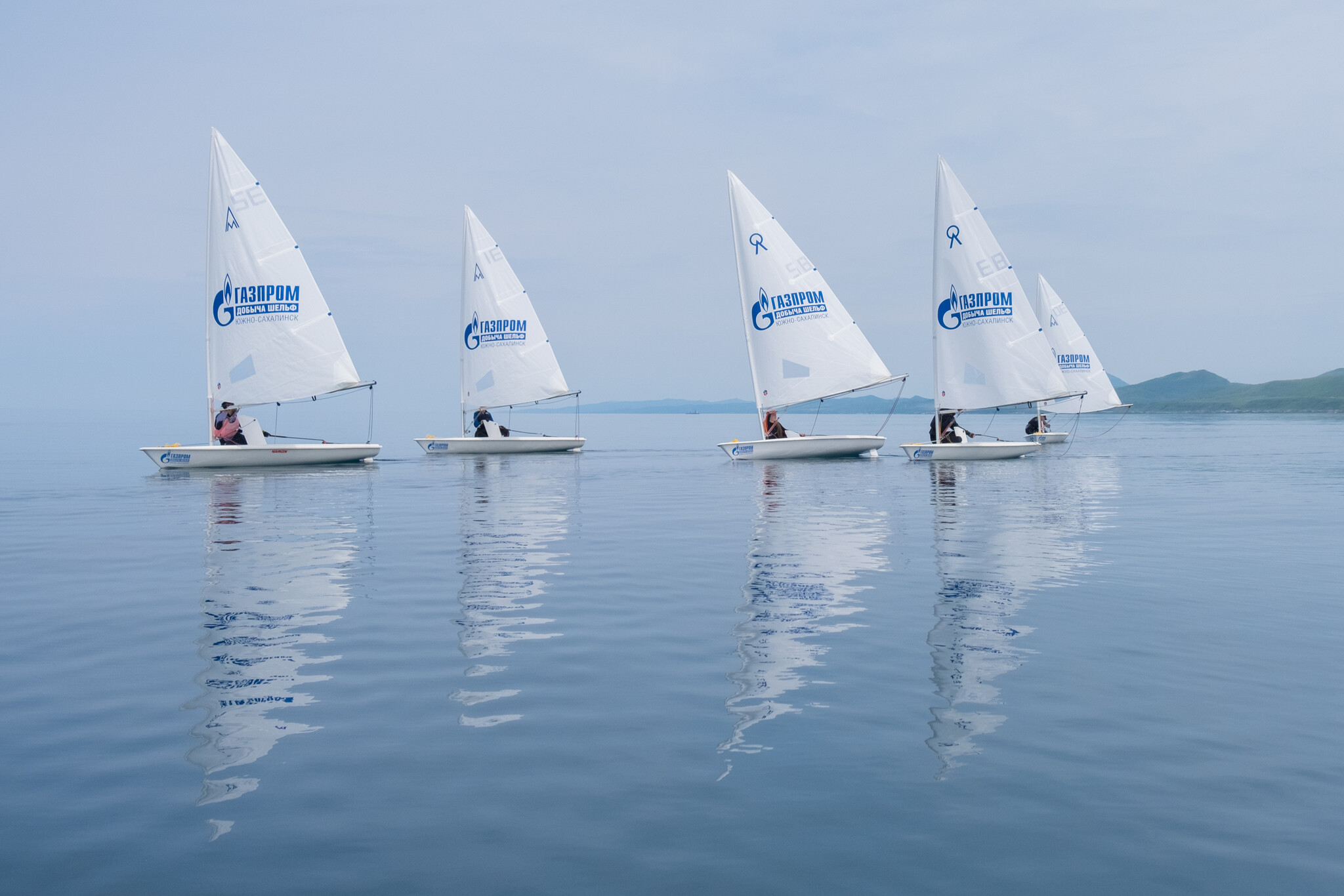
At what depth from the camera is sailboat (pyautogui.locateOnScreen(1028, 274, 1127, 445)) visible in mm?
75188

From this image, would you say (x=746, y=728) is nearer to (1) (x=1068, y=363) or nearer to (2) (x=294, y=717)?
(2) (x=294, y=717)

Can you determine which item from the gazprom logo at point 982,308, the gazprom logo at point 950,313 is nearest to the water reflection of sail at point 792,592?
the gazprom logo at point 950,313

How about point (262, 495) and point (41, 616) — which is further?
point (262, 495)

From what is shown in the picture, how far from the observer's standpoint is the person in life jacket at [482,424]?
51906mm

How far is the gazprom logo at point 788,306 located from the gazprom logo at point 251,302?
20091 millimetres

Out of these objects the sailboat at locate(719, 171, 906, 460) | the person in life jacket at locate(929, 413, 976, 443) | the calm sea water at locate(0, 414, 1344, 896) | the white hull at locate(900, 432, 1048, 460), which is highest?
the sailboat at locate(719, 171, 906, 460)

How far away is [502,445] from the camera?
50.6m

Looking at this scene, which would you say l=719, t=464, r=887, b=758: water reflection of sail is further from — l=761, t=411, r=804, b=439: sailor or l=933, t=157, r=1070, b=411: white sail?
l=933, t=157, r=1070, b=411: white sail

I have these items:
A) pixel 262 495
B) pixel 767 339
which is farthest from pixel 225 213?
pixel 767 339

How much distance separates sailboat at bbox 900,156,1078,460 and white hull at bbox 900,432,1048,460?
305mm

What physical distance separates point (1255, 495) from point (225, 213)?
1547 inches

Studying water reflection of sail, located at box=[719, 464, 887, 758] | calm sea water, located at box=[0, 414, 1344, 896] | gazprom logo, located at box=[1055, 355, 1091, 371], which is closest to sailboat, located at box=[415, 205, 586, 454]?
water reflection of sail, located at box=[719, 464, 887, 758]

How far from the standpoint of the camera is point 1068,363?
75.8 m

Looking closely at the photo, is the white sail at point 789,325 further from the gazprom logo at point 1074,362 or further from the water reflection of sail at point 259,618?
the gazprom logo at point 1074,362
